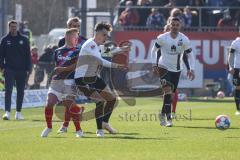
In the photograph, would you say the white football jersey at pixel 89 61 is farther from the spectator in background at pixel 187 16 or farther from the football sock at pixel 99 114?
the spectator in background at pixel 187 16

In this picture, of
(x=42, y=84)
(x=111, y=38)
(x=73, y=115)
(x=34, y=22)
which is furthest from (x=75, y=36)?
(x=34, y=22)

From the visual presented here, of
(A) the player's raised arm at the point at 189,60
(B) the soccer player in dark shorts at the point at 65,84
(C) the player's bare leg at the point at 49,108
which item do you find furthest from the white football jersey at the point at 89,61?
(A) the player's raised arm at the point at 189,60

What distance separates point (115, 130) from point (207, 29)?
703 inches

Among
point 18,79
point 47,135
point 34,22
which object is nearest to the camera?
point 47,135

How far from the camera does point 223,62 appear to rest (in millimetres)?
34875

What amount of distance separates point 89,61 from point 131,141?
2021 mm

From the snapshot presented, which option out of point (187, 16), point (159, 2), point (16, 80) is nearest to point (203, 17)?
point (187, 16)

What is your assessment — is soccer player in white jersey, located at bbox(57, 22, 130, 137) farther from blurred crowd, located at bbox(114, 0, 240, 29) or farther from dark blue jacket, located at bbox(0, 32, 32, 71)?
blurred crowd, located at bbox(114, 0, 240, 29)

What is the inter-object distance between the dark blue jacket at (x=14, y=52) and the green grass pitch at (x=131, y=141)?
1404 millimetres

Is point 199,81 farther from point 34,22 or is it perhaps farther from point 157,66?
point 34,22

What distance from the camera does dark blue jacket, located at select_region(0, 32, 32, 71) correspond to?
22078 mm

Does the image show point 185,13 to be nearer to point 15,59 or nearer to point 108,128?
point 15,59

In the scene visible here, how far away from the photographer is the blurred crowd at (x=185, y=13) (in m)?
34.4

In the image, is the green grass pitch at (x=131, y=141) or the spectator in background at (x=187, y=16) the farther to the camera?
the spectator in background at (x=187, y=16)
